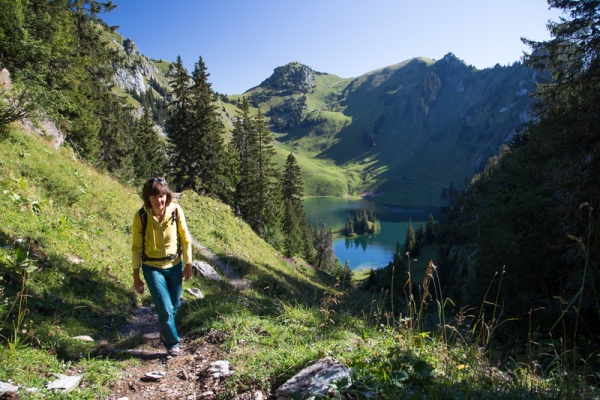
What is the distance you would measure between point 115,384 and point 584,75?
47.6 ft

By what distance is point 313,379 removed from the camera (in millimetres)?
3449

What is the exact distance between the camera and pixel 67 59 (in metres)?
20.0

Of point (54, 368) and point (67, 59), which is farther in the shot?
point (67, 59)

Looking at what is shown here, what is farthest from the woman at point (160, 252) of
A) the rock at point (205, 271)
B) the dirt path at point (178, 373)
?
the rock at point (205, 271)

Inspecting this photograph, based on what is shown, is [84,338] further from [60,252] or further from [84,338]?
[60,252]

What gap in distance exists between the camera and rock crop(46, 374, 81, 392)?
364 cm

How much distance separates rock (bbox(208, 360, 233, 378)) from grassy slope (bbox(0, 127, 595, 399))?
0.38 feet

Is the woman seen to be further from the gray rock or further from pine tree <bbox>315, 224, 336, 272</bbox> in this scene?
pine tree <bbox>315, 224, 336, 272</bbox>

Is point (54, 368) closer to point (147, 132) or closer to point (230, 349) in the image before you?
point (230, 349)

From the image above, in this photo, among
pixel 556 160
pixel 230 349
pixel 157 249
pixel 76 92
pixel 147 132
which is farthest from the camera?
pixel 147 132

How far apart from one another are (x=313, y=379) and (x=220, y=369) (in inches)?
57.4

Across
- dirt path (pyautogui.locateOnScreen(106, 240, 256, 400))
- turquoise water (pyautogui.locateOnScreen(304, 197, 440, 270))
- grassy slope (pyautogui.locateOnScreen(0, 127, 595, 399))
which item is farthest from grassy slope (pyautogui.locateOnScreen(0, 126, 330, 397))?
turquoise water (pyautogui.locateOnScreen(304, 197, 440, 270))

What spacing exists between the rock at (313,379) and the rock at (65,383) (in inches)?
91.9

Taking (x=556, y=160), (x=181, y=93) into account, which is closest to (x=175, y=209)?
(x=556, y=160)
